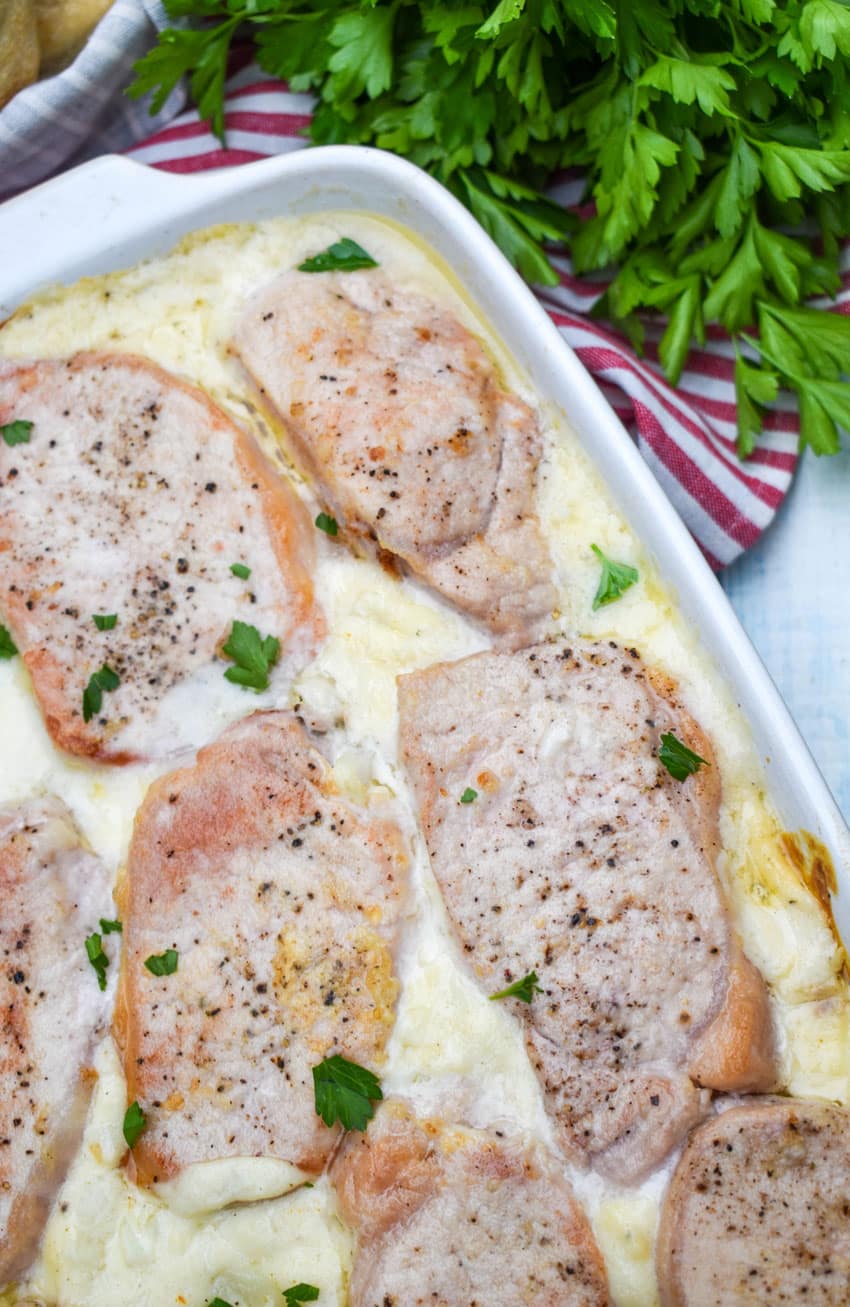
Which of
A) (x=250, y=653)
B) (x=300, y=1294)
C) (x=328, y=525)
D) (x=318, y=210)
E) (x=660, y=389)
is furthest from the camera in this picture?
(x=660, y=389)

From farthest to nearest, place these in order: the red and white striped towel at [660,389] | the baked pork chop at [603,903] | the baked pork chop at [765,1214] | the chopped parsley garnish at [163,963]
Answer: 1. the red and white striped towel at [660,389]
2. the chopped parsley garnish at [163,963]
3. the baked pork chop at [603,903]
4. the baked pork chop at [765,1214]

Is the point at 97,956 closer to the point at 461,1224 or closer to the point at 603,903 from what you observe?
the point at 461,1224

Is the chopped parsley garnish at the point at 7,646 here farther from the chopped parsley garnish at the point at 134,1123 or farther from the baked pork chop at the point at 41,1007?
the chopped parsley garnish at the point at 134,1123

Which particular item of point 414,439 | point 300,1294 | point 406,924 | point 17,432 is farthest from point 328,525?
point 300,1294

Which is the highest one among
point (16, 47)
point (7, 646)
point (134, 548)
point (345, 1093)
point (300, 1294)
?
point (16, 47)

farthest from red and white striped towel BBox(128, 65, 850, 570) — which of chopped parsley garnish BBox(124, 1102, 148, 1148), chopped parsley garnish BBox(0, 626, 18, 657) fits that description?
chopped parsley garnish BBox(124, 1102, 148, 1148)

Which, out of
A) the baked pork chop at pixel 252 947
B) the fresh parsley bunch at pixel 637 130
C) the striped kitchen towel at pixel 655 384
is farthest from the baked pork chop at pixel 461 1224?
the fresh parsley bunch at pixel 637 130
